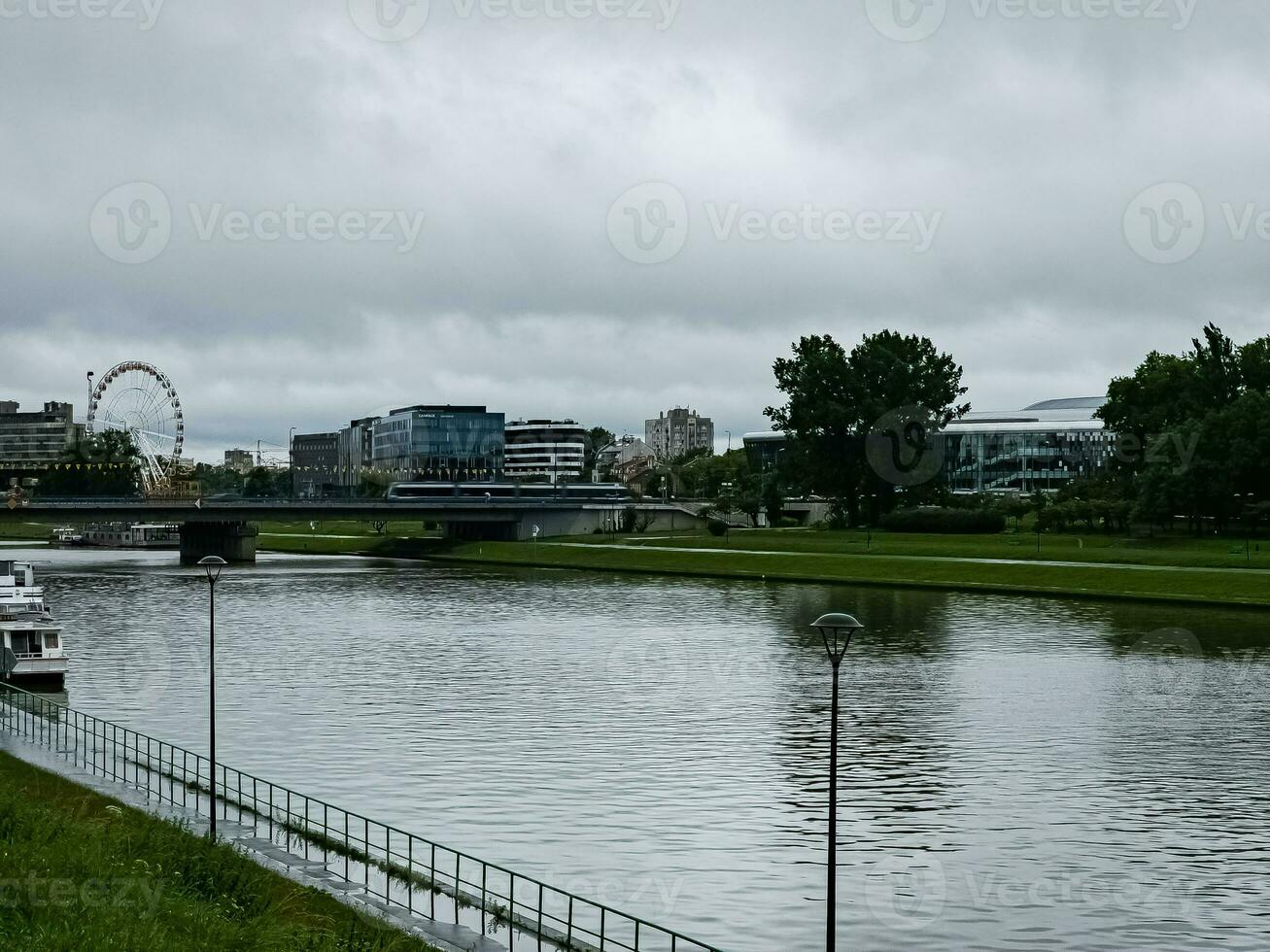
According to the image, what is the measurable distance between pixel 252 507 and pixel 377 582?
28.3 meters

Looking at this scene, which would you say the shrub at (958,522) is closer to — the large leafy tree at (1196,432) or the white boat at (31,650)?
the large leafy tree at (1196,432)

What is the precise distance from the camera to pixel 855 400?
15850cm

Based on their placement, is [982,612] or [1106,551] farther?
[1106,551]

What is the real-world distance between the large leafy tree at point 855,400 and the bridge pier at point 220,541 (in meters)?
57.4

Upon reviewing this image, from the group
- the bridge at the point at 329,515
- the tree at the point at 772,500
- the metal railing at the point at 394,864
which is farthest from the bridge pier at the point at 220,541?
the metal railing at the point at 394,864

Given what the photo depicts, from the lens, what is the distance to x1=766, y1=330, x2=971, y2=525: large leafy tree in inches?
6206

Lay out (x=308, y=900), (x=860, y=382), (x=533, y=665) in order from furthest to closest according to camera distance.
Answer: (x=860, y=382) → (x=533, y=665) → (x=308, y=900)

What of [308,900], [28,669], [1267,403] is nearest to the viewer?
[308,900]

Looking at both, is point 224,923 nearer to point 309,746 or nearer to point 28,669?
point 309,746

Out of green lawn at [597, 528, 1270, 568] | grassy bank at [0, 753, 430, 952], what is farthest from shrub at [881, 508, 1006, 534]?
grassy bank at [0, 753, 430, 952]

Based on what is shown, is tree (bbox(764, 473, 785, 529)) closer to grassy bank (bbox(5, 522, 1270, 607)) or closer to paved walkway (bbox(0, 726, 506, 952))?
grassy bank (bbox(5, 522, 1270, 607))

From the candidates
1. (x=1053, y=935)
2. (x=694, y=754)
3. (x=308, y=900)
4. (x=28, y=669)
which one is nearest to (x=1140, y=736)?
(x=694, y=754)

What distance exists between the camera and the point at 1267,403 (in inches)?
4946

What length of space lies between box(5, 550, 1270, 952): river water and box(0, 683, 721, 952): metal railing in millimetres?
1066
